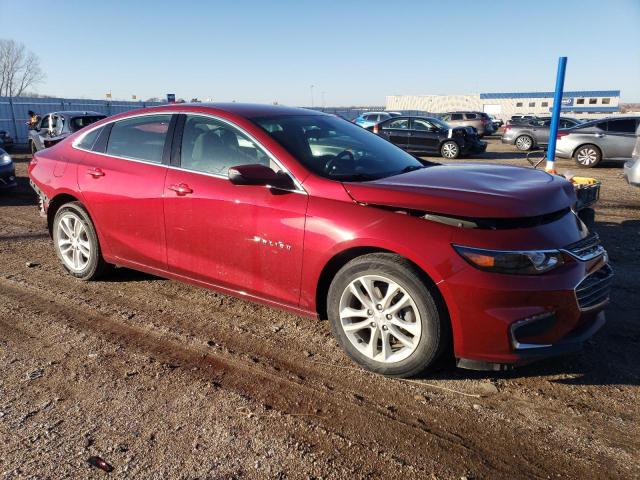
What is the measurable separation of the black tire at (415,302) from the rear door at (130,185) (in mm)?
1691

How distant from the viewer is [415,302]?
3.03 m

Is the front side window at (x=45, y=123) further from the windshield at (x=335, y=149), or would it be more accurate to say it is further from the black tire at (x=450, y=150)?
the windshield at (x=335, y=149)

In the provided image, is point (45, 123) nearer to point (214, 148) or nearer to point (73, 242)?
point (73, 242)

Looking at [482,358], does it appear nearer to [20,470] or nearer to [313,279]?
[313,279]

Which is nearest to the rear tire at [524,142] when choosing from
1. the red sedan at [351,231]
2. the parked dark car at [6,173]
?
the parked dark car at [6,173]

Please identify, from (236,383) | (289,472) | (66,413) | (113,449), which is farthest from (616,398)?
(66,413)

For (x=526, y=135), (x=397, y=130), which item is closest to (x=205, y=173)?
(x=397, y=130)

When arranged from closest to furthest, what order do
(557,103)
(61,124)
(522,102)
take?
(557,103)
(61,124)
(522,102)

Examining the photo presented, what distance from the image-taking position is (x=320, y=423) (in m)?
2.79

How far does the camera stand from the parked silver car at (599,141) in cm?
1497

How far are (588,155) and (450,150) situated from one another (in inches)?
175

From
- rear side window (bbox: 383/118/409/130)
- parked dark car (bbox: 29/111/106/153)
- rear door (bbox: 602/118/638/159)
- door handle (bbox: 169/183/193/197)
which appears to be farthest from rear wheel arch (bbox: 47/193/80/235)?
rear side window (bbox: 383/118/409/130)

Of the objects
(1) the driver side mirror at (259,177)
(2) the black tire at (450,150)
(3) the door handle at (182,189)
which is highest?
(1) the driver side mirror at (259,177)

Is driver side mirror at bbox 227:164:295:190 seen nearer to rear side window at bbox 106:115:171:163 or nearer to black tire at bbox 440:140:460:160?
rear side window at bbox 106:115:171:163
